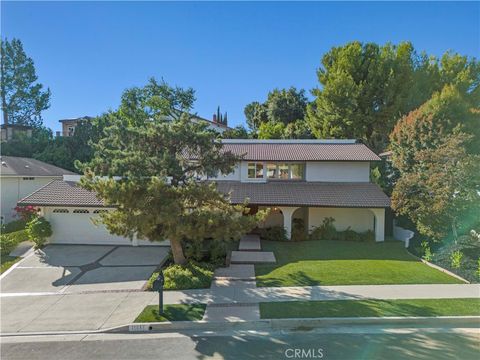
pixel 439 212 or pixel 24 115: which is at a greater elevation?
pixel 24 115

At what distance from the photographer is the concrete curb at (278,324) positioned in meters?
8.52

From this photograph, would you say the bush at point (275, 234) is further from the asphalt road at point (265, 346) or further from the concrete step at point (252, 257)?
the asphalt road at point (265, 346)

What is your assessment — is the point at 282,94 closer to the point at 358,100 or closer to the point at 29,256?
the point at 358,100

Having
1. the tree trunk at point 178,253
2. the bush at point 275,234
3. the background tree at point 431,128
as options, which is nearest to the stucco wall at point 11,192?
the tree trunk at point 178,253

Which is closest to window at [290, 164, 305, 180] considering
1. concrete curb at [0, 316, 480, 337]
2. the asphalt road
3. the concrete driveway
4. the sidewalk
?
the concrete driveway

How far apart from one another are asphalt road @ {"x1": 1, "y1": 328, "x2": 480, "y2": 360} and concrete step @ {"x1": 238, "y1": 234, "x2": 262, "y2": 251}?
8.65 metres

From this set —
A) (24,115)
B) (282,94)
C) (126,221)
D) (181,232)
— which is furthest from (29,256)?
(24,115)

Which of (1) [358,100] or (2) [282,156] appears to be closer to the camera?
(2) [282,156]

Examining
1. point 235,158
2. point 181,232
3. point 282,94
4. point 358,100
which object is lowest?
point 181,232

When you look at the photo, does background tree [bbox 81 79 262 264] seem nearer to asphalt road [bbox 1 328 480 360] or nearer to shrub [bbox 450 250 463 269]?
asphalt road [bbox 1 328 480 360]

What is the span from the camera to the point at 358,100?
3100cm

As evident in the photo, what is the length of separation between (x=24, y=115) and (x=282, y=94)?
3811 centimetres

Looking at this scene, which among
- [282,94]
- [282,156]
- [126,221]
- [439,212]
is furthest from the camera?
[282,94]

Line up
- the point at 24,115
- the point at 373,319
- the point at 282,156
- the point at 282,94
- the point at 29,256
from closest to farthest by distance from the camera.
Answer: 1. the point at 373,319
2. the point at 29,256
3. the point at 282,156
4. the point at 282,94
5. the point at 24,115
